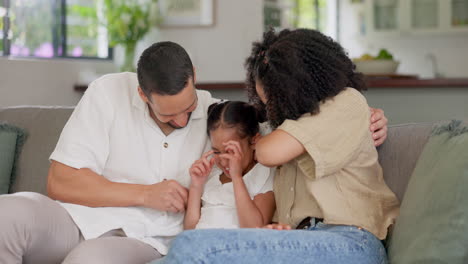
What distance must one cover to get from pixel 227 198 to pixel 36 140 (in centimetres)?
83

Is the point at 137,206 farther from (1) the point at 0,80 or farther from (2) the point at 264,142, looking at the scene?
(1) the point at 0,80

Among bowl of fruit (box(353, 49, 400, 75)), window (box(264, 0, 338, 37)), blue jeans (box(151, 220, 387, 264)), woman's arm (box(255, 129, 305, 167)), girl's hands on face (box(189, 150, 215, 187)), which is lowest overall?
blue jeans (box(151, 220, 387, 264))

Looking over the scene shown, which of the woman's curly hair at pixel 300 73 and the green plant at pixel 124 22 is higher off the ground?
the green plant at pixel 124 22

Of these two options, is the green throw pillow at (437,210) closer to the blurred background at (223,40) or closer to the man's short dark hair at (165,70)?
the man's short dark hair at (165,70)

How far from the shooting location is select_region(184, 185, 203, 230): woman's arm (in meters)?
1.92

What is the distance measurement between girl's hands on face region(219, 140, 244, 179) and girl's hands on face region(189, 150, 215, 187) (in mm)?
45

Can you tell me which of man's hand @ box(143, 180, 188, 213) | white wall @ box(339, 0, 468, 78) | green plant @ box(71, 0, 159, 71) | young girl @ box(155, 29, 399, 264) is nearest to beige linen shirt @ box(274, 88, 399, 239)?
young girl @ box(155, 29, 399, 264)

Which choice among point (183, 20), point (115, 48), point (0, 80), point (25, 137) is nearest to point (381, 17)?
point (183, 20)

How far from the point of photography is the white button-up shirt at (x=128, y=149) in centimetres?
192

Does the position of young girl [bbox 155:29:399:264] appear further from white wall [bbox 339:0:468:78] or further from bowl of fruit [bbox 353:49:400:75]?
white wall [bbox 339:0:468:78]

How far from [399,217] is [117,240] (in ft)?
2.44

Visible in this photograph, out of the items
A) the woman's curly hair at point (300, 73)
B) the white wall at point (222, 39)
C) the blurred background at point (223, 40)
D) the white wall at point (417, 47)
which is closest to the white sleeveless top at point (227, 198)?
the woman's curly hair at point (300, 73)

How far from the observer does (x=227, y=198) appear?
193 cm

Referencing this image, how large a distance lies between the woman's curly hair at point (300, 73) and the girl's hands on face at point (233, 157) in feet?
0.53
